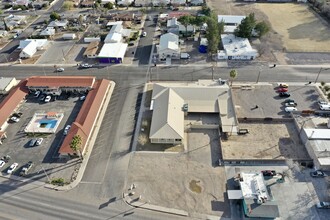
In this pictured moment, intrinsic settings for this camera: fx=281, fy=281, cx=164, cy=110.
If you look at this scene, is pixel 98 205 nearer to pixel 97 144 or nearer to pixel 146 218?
pixel 146 218

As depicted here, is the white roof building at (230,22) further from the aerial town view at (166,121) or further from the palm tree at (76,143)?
the palm tree at (76,143)

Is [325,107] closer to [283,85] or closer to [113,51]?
[283,85]

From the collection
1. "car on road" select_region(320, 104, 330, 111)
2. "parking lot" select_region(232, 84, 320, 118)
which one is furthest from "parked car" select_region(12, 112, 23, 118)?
"car on road" select_region(320, 104, 330, 111)

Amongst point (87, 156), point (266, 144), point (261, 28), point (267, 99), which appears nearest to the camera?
point (87, 156)

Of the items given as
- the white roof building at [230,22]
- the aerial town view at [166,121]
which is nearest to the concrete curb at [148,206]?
the aerial town view at [166,121]

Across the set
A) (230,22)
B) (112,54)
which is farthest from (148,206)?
(230,22)

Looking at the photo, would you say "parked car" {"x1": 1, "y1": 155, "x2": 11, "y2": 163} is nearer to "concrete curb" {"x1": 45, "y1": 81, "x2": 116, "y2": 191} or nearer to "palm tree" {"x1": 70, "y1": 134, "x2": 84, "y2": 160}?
"concrete curb" {"x1": 45, "y1": 81, "x2": 116, "y2": 191}
